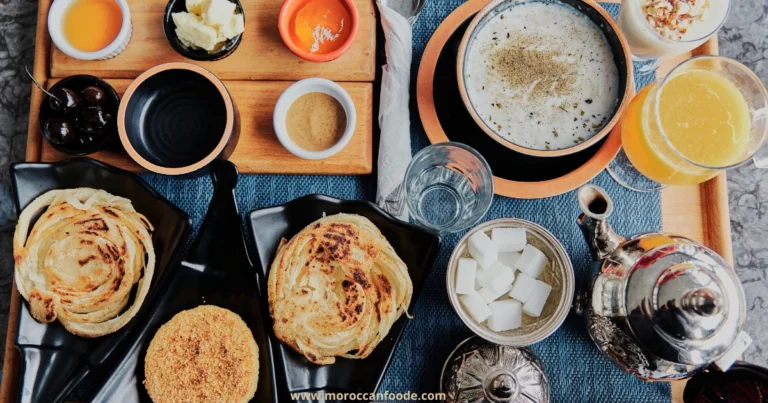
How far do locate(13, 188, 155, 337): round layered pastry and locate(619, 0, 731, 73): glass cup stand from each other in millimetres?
1410

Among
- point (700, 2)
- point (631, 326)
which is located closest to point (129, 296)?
point (631, 326)

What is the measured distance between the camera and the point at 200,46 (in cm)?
158

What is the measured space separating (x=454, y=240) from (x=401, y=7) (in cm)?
69

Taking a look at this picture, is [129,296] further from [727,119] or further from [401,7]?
[727,119]

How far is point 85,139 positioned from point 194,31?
0.40 m

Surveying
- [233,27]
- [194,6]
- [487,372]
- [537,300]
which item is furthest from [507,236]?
[194,6]

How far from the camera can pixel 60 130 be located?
152 cm

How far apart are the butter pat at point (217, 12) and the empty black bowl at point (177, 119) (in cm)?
13

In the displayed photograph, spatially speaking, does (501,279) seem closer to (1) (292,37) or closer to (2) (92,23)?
(1) (292,37)

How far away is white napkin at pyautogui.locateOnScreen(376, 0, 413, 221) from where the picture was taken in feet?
5.32

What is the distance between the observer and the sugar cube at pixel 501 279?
153 centimetres

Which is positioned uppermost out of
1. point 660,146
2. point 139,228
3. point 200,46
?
point 200,46

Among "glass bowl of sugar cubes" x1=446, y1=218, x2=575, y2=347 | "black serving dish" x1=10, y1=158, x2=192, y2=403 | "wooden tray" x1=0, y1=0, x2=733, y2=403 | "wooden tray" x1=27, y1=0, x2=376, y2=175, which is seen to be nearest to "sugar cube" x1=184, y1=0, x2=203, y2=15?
"wooden tray" x1=27, y1=0, x2=376, y2=175

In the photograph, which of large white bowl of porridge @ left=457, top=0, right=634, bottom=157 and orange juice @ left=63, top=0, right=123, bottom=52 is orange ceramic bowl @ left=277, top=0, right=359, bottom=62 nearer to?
large white bowl of porridge @ left=457, top=0, right=634, bottom=157
